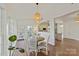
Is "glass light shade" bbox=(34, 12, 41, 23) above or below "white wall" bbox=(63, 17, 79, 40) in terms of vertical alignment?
above

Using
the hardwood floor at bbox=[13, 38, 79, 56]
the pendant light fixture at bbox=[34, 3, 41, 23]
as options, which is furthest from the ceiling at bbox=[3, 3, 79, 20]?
the hardwood floor at bbox=[13, 38, 79, 56]

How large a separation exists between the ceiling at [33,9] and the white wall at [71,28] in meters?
0.13

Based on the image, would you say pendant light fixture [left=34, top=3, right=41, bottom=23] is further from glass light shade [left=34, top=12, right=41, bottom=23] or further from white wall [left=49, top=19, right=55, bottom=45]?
white wall [left=49, top=19, right=55, bottom=45]

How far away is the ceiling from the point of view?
1531mm

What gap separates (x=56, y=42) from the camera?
1.52 meters

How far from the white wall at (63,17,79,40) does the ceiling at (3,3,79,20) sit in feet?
0.44

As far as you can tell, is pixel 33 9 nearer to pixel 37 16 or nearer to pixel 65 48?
pixel 37 16

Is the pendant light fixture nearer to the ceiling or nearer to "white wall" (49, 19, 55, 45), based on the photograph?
the ceiling

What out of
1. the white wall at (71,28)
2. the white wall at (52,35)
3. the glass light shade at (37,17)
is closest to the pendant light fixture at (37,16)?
the glass light shade at (37,17)

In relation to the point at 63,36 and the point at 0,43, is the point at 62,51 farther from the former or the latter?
the point at 0,43

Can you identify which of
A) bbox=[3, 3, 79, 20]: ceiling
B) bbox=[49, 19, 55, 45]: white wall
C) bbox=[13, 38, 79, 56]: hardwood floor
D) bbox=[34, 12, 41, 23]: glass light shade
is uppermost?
bbox=[3, 3, 79, 20]: ceiling

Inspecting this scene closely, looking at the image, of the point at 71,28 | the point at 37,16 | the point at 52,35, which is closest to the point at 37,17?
the point at 37,16

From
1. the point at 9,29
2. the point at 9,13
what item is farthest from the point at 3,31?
the point at 9,13

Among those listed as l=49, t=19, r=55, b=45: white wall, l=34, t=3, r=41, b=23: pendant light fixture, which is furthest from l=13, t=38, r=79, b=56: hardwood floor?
l=34, t=3, r=41, b=23: pendant light fixture
